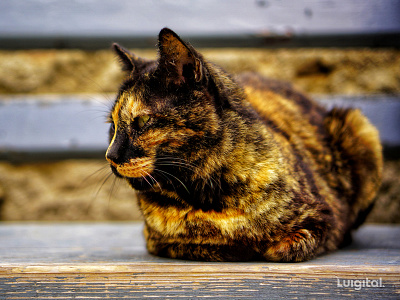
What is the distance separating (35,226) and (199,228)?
1.24 m

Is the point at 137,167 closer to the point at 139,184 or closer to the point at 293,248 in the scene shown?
the point at 139,184

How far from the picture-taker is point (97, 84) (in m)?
2.17

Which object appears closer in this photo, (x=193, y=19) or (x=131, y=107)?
(x=131, y=107)

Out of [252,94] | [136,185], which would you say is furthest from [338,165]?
[136,185]

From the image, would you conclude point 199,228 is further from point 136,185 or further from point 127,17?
point 127,17

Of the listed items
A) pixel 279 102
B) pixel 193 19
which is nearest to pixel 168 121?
pixel 279 102

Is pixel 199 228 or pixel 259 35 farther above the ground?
pixel 259 35

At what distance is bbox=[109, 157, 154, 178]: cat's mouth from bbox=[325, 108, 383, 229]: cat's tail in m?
0.90

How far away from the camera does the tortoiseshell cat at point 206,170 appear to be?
105cm

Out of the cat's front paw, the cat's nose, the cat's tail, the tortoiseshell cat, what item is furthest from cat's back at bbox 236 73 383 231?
the cat's nose

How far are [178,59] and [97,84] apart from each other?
125 centimetres

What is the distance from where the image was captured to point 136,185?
1.11 m

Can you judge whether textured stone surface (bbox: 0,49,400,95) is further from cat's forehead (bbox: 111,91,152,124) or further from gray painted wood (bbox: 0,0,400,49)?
cat's forehead (bbox: 111,91,152,124)

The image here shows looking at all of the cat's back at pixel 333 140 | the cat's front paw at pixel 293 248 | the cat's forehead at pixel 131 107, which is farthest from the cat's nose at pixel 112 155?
the cat's back at pixel 333 140
